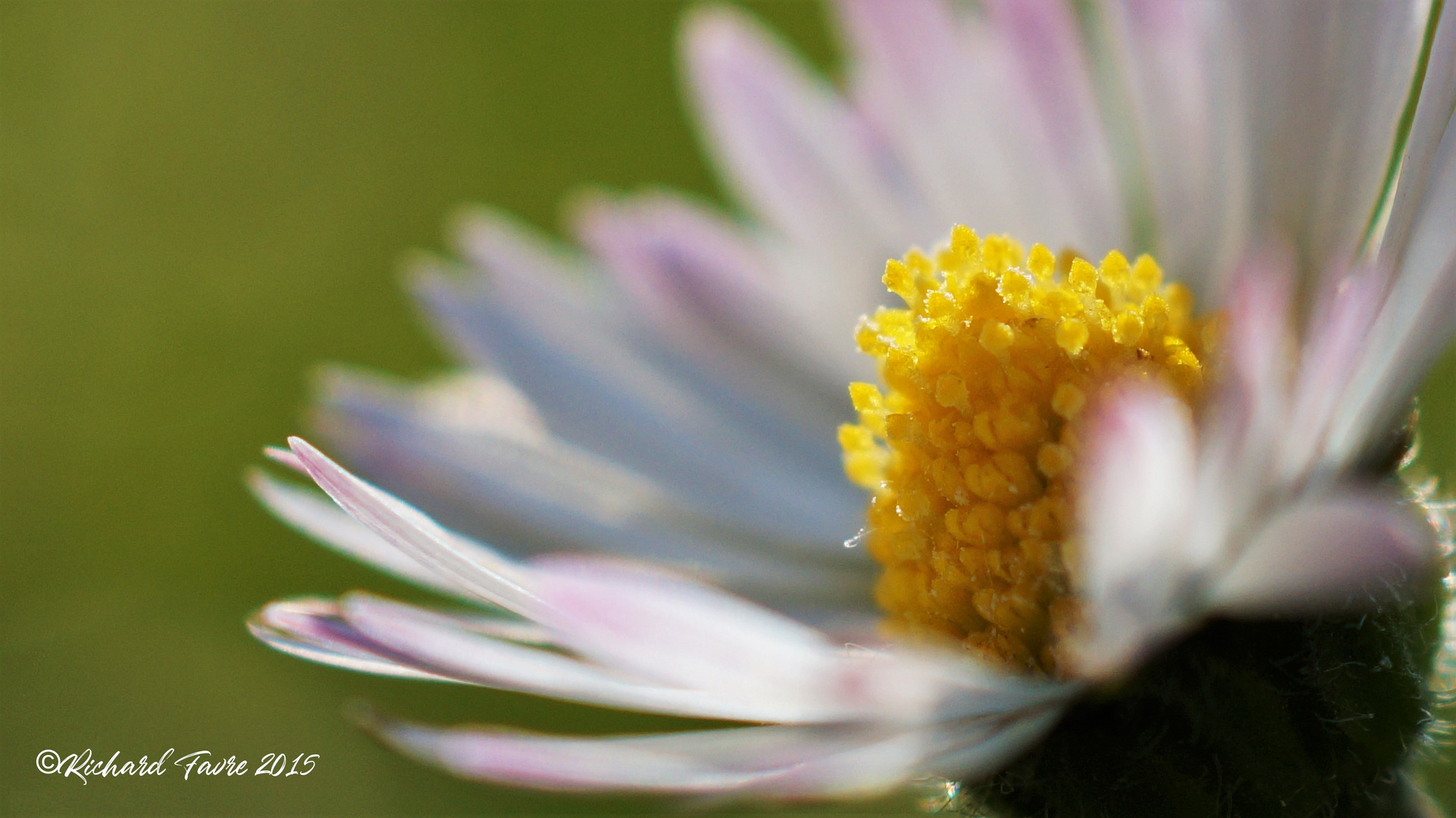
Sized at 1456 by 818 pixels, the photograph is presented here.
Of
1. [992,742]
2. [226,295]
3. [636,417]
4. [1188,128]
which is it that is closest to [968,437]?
Result: [992,742]

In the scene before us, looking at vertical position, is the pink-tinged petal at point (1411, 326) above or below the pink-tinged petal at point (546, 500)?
below

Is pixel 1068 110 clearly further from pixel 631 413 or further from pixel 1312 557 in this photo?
pixel 1312 557

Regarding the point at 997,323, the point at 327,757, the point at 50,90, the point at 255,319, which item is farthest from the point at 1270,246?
the point at 50,90

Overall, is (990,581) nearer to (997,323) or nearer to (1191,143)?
(997,323)

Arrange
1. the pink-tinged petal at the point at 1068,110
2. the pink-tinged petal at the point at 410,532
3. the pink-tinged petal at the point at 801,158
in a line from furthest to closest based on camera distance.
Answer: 1. the pink-tinged petal at the point at 801,158
2. the pink-tinged petal at the point at 1068,110
3. the pink-tinged petal at the point at 410,532

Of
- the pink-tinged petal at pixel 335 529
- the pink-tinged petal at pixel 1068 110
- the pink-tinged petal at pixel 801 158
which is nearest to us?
the pink-tinged petal at pixel 335 529

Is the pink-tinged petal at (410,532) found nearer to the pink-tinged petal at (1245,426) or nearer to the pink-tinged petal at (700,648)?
the pink-tinged petal at (700,648)

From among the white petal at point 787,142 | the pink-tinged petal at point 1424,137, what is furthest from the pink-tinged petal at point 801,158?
the pink-tinged petal at point 1424,137

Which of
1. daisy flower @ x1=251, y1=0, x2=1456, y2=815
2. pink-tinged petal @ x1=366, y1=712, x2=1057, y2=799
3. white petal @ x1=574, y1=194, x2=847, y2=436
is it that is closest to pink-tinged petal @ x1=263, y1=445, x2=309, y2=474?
daisy flower @ x1=251, y1=0, x2=1456, y2=815
